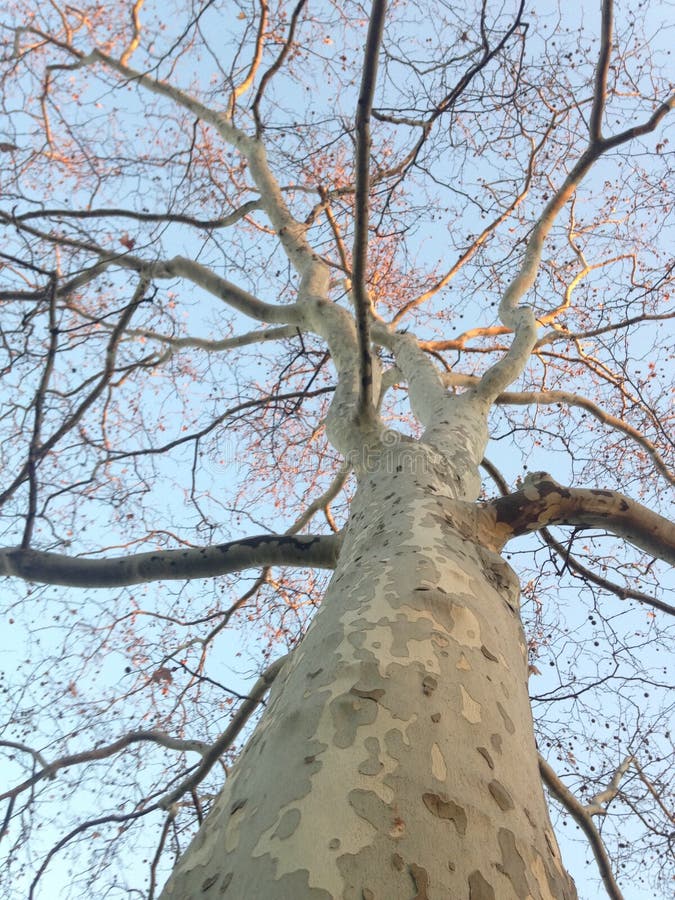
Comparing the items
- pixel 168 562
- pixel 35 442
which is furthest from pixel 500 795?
pixel 35 442

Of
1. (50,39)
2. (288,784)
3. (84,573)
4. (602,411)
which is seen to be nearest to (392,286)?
(602,411)

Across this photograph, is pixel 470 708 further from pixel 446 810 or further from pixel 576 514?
pixel 576 514

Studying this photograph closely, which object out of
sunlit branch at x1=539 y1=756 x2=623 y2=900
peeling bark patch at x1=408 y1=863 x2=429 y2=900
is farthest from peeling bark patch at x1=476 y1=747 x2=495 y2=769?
sunlit branch at x1=539 y1=756 x2=623 y2=900

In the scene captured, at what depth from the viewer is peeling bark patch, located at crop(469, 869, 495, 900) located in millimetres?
800

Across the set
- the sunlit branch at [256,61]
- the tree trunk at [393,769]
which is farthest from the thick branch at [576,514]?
the sunlit branch at [256,61]

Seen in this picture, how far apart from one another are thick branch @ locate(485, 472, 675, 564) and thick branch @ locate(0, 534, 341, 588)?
82 centimetres

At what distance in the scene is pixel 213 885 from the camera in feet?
2.79

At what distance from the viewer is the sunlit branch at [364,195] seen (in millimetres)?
1916

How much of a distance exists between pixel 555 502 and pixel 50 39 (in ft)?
18.2

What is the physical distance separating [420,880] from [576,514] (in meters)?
1.61

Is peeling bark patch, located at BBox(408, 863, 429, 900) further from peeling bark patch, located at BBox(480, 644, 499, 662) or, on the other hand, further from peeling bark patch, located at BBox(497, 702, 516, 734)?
peeling bark patch, located at BBox(480, 644, 499, 662)

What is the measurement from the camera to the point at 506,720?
1.17 m

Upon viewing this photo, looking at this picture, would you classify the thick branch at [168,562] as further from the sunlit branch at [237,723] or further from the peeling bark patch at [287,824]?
the peeling bark patch at [287,824]

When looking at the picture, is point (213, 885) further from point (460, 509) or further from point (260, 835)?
point (460, 509)
